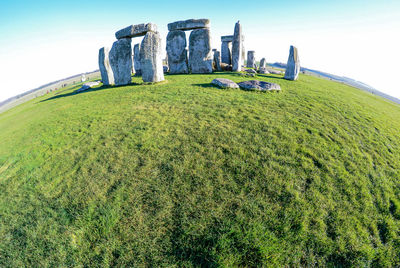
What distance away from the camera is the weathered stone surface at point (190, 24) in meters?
14.9

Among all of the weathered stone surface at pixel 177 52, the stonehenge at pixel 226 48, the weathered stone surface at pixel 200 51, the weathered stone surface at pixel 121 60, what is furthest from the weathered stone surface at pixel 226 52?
the weathered stone surface at pixel 121 60

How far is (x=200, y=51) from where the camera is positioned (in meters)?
15.7

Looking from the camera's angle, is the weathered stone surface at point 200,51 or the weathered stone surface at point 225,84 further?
the weathered stone surface at point 200,51

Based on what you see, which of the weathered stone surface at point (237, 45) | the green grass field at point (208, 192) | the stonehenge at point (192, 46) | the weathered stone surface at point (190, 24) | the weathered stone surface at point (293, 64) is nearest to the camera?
the green grass field at point (208, 192)

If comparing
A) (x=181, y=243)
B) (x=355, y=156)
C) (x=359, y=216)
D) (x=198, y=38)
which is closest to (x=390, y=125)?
(x=355, y=156)

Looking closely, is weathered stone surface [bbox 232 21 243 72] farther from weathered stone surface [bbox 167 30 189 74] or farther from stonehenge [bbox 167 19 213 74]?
weathered stone surface [bbox 167 30 189 74]

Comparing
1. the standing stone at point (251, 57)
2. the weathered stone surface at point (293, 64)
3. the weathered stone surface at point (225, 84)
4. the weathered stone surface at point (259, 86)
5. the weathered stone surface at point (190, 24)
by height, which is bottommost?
the weathered stone surface at point (259, 86)

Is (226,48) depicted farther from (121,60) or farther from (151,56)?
(121,60)

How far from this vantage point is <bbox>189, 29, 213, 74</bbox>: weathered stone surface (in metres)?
15.1

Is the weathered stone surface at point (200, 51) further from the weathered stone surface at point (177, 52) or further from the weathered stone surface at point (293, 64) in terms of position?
the weathered stone surface at point (293, 64)

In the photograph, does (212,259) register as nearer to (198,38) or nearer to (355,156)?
(355,156)

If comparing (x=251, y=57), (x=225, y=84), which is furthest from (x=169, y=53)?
(x=251, y=57)

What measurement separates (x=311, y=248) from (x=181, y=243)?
2.46 meters

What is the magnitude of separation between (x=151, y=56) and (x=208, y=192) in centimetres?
1109
